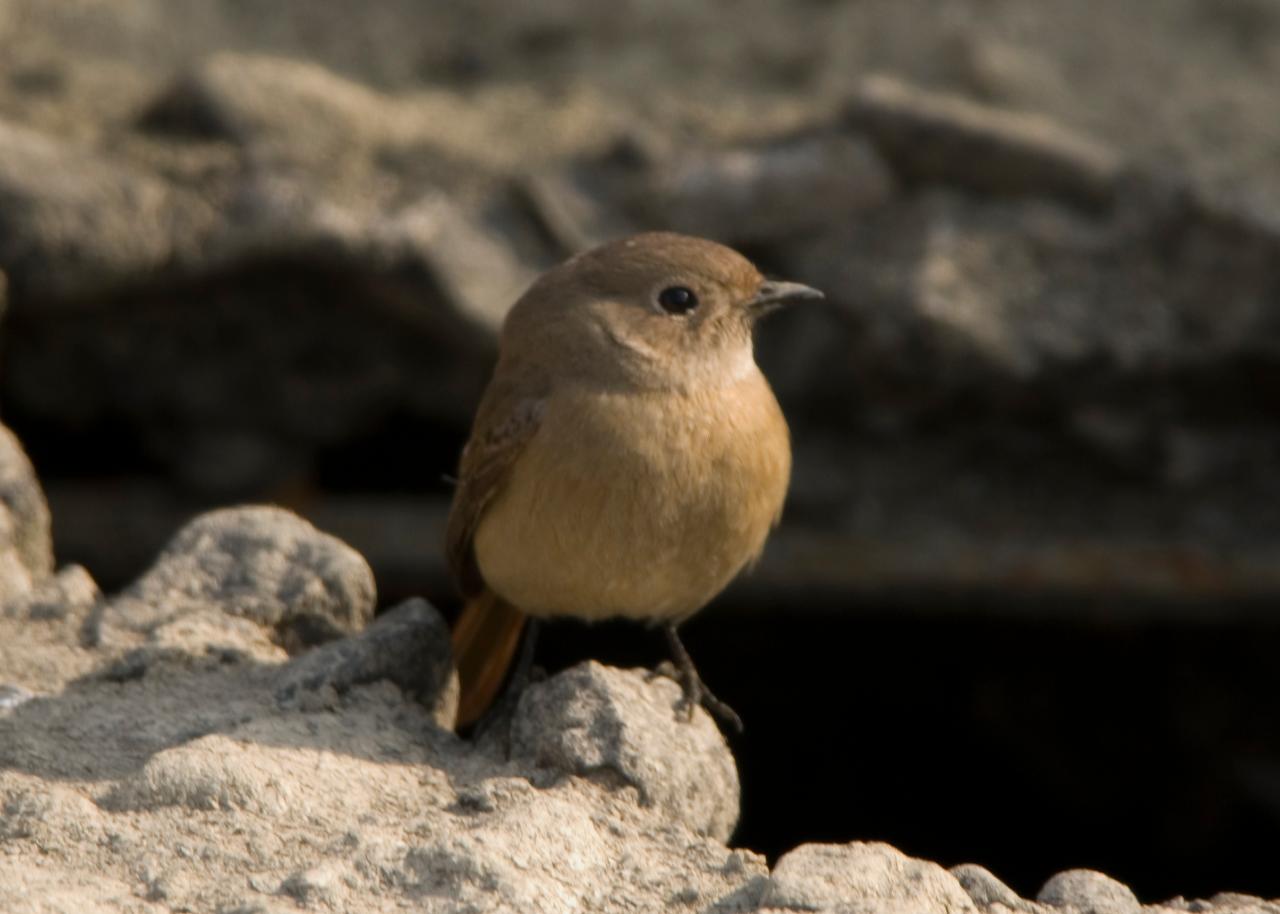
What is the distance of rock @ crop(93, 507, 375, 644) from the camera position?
4984mm

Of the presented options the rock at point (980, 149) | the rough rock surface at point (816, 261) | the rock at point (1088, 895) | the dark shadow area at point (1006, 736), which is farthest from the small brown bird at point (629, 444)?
the dark shadow area at point (1006, 736)

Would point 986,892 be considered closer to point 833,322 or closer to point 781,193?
point 833,322

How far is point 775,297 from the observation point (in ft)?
16.7

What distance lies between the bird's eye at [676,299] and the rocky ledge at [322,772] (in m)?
0.95

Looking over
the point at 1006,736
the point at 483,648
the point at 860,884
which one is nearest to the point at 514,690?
the point at 483,648

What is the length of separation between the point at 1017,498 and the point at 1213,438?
69 cm

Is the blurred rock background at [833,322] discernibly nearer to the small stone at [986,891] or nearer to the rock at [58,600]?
the rock at [58,600]

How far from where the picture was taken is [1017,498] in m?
6.91

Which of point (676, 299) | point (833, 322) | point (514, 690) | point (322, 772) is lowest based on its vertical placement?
point (322, 772)

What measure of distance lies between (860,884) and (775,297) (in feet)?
6.33

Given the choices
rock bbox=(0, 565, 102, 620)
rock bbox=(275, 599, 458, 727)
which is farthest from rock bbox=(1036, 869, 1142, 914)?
rock bbox=(0, 565, 102, 620)

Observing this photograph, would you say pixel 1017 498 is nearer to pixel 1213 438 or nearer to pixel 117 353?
pixel 1213 438

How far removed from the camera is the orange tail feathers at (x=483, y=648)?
212 inches

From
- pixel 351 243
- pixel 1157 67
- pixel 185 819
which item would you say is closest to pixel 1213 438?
pixel 1157 67
